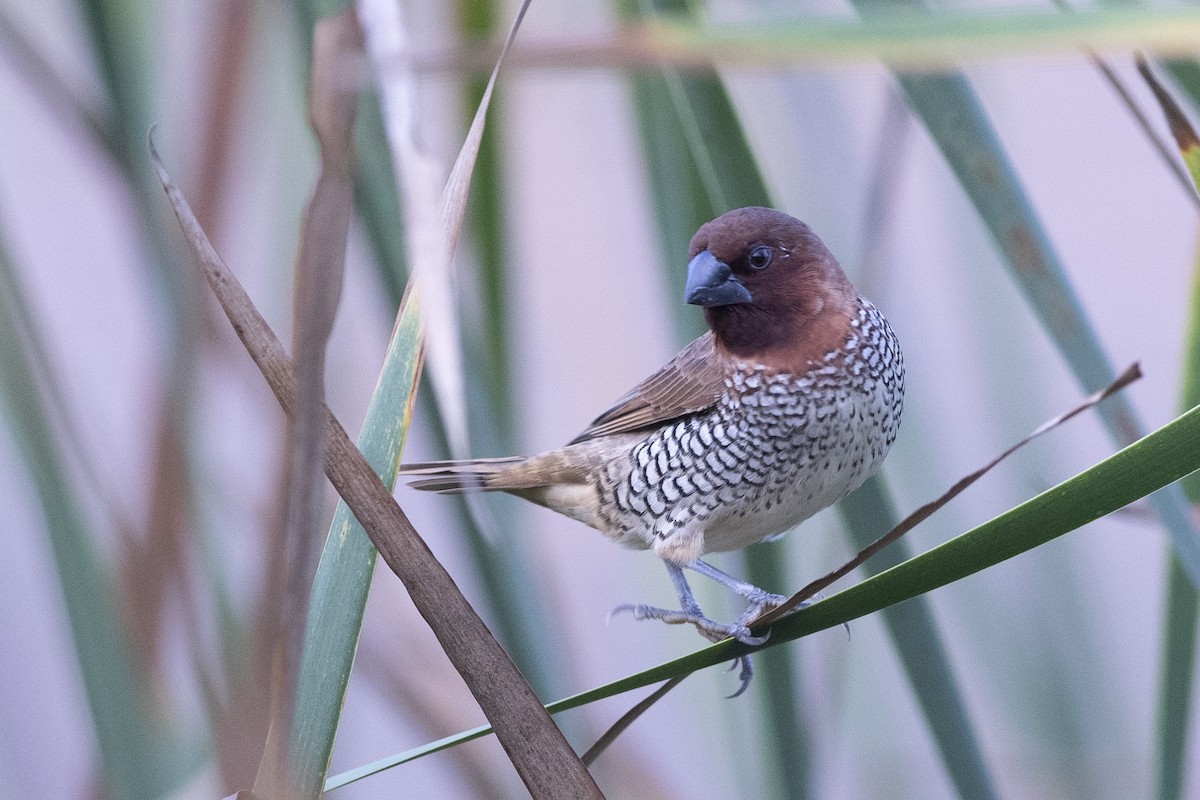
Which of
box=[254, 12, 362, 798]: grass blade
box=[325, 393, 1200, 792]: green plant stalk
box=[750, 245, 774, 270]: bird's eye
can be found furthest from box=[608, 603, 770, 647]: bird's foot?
box=[254, 12, 362, 798]: grass blade

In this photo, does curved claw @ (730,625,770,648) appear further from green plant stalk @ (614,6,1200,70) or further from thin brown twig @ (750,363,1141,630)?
green plant stalk @ (614,6,1200,70)

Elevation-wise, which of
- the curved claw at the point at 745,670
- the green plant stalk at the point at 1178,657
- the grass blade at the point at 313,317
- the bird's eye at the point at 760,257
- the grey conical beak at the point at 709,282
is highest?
the bird's eye at the point at 760,257

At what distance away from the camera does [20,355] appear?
1052 millimetres

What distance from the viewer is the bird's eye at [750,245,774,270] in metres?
1.14

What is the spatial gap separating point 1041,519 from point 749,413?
0.58 metres

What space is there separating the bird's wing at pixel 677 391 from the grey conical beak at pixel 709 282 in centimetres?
18

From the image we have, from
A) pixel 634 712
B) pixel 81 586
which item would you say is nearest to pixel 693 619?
pixel 634 712

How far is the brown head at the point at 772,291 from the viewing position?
109 centimetres

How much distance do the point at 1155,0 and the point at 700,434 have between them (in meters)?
0.64

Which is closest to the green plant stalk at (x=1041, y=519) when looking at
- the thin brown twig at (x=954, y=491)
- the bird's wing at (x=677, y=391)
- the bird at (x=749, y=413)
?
the thin brown twig at (x=954, y=491)

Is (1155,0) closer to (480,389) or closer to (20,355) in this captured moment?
(480,389)

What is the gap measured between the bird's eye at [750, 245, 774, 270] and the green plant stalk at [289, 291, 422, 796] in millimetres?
421

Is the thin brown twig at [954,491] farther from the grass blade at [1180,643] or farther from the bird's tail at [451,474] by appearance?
the bird's tail at [451,474]

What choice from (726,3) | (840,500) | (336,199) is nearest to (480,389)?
(840,500)
